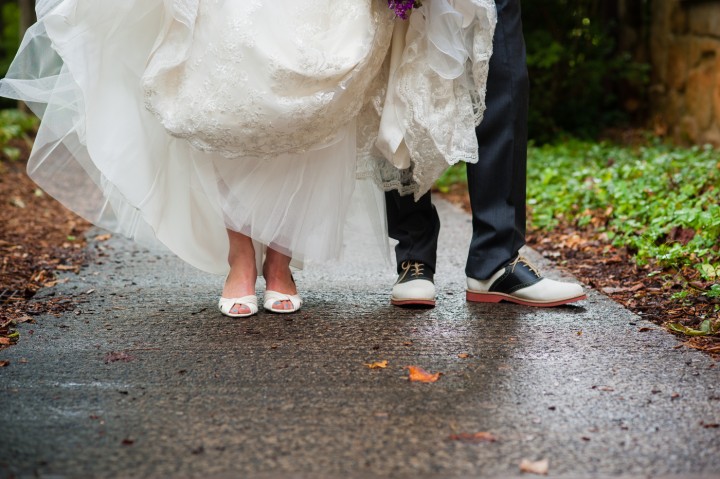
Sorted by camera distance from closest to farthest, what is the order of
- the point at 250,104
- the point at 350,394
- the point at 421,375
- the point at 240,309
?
1. the point at 350,394
2. the point at 421,375
3. the point at 250,104
4. the point at 240,309

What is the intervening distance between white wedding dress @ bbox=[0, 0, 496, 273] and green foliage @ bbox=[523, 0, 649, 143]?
593 cm

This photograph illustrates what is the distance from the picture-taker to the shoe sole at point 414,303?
3.14m

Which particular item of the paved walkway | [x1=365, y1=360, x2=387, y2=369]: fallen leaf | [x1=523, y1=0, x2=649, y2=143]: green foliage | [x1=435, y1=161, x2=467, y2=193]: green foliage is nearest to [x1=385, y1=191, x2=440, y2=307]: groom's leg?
the paved walkway

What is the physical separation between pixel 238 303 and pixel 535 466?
1522mm

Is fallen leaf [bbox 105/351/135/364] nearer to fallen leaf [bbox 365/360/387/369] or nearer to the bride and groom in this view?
the bride and groom

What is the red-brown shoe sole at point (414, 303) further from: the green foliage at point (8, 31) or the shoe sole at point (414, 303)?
the green foliage at point (8, 31)

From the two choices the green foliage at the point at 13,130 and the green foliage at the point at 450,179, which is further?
the green foliage at the point at 13,130

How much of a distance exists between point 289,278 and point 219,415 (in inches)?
46.0

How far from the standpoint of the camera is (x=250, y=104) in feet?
8.89

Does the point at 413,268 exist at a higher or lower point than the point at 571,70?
lower

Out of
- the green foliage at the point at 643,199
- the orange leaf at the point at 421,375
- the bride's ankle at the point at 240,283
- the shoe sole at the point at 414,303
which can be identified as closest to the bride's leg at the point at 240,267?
the bride's ankle at the point at 240,283

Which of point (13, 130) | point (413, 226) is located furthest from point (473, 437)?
point (13, 130)

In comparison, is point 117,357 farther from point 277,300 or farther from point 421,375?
point 421,375

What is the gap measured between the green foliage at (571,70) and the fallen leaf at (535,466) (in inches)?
286
